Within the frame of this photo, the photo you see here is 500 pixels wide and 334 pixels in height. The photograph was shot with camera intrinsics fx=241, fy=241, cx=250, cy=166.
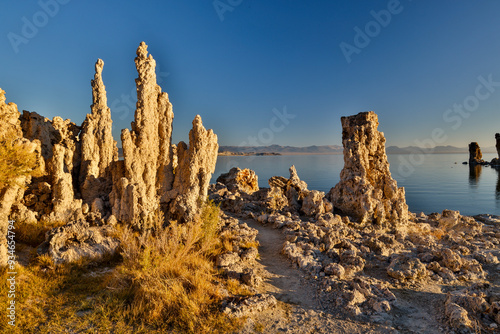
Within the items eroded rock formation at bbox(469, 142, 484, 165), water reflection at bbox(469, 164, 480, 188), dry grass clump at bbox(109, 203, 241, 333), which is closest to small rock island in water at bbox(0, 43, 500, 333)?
dry grass clump at bbox(109, 203, 241, 333)

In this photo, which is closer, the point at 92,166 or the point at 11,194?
the point at 11,194

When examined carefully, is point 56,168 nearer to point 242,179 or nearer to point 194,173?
point 194,173

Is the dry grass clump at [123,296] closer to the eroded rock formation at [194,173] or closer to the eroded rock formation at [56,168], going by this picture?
the eroded rock formation at [56,168]

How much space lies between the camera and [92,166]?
11.6 meters

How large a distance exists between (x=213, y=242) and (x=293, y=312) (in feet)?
12.4

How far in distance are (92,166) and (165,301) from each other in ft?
29.4

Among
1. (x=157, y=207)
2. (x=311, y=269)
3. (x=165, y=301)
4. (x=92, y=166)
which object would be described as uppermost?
(x=92, y=166)

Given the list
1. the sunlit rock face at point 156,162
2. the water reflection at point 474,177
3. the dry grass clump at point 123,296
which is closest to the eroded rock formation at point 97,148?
the sunlit rock face at point 156,162

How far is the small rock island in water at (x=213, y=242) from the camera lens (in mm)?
5656

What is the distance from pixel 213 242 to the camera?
343 inches

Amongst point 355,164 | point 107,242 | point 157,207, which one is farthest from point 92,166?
point 355,164

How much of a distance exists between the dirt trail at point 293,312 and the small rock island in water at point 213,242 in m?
0.04

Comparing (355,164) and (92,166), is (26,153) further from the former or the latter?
(355,164)

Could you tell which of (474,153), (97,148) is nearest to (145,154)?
(97,148)
